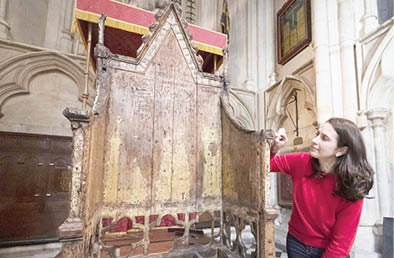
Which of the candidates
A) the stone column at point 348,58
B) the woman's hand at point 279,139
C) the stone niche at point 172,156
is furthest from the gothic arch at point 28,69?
the stone column at point 348,58

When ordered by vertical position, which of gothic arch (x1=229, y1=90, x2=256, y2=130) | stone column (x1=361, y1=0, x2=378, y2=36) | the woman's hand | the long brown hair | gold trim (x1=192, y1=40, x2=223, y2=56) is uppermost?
stone column (x1=361, y1=0, x2=378, y2=36)

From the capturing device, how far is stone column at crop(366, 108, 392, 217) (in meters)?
2.43

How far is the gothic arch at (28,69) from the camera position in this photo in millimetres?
3006

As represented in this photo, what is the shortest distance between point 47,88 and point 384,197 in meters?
4.75

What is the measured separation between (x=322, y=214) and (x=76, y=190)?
Result: 3.91ft

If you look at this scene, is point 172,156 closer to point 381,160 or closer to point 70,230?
point 70,230

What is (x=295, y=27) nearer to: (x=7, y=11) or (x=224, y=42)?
(x=224, y=42)

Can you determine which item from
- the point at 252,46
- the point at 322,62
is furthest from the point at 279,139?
the point at 252,46

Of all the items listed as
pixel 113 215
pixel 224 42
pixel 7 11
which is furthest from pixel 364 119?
pixel 7 11

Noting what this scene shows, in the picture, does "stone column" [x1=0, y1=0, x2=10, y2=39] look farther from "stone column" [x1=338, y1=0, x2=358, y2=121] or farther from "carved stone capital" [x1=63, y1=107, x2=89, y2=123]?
"stone column" [x1=338, y1=0, x2=358, y2=121]

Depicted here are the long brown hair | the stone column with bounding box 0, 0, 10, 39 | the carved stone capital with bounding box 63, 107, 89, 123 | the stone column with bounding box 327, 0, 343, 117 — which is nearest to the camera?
the long brown hair

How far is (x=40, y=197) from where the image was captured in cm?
301

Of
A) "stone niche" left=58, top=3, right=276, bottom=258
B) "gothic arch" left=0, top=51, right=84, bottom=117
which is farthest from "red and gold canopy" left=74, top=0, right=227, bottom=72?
"gothic arch" left=0, top=51, right=84, bottom=117

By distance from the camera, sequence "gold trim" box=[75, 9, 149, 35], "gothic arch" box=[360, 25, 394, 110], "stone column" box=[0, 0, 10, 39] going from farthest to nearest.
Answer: "stone column" box=[0, 0, 10, 39], "gothic arch" box=[360, 25, 394, 110], "gold trim" box=[75, 9, 149, 35]
